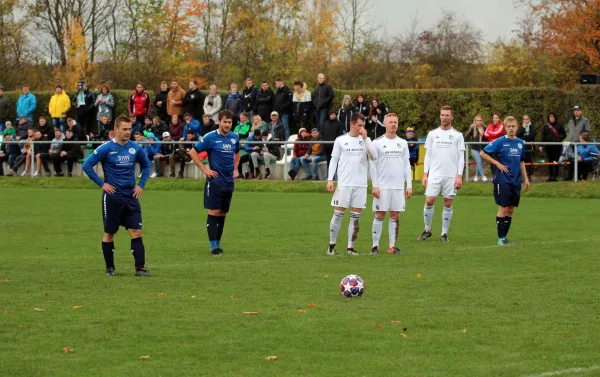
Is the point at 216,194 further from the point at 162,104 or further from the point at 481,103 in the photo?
the point at 481,103

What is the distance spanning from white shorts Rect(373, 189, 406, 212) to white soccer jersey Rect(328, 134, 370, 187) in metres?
0.49

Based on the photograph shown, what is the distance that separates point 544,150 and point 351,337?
66.1ft

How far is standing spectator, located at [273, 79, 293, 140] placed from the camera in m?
32.2

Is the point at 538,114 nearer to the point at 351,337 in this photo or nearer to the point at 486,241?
the point at 486,241

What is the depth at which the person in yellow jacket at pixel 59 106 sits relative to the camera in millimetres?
35406

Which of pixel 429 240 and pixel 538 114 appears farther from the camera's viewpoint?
pixel 538 114

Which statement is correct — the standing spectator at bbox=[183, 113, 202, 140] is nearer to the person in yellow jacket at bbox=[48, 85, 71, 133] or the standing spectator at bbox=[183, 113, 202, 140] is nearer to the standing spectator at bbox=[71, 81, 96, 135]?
the standing spectator at bbox=[71, 81, 96, 135]

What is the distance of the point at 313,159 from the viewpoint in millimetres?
29766

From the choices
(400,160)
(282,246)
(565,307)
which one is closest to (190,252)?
(282,246)

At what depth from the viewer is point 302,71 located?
168 ft

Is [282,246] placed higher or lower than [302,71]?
lower

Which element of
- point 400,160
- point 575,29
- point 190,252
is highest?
point 575,29

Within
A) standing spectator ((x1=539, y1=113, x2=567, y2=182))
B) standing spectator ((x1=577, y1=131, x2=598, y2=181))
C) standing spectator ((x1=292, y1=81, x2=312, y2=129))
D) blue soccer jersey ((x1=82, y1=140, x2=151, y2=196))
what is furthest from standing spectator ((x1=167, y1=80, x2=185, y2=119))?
blue soccer jersey ((x1=82, y1=140, x2=151, y2=196))

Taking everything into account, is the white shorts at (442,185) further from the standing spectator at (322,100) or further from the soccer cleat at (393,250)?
the standing spectator at (322,100)
